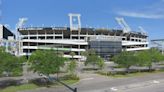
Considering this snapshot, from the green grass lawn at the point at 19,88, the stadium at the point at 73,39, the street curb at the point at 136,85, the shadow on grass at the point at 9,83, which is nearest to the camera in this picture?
the green grass lawn at the point at 19,88

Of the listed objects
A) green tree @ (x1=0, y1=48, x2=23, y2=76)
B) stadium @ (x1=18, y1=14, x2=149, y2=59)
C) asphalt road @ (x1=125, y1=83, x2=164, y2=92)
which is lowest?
asphalt road @ (x1=125, y1=83, x2=164, y2=92)

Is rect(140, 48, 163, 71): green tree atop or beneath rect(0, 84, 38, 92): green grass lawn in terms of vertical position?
atop

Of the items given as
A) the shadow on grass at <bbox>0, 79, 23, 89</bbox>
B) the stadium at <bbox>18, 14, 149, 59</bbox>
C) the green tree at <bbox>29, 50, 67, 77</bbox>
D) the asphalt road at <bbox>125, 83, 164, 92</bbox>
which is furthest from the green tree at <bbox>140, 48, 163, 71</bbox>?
the stadium at <bbox>18, 14, 149, 59</bbox>

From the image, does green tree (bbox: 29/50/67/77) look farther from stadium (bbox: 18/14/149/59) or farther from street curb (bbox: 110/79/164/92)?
stadium (bbox: 18/14/149/59)

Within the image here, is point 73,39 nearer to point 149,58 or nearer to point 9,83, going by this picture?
point 149,58

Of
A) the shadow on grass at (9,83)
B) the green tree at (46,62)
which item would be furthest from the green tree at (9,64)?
the green tree at (46,62)

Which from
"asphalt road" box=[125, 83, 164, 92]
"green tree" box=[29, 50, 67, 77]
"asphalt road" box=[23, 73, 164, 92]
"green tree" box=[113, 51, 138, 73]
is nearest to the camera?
"asphalt road" box=[125, 83, 164, 92]

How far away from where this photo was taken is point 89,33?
160500mm

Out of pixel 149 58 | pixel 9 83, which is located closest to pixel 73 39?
pixel 149 58

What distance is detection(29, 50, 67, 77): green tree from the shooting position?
53.2 m

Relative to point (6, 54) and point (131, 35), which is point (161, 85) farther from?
point (131, 35)

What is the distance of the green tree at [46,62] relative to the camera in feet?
175

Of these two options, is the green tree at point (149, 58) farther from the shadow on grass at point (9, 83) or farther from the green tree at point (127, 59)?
the shadow on grass at point (9, 83)

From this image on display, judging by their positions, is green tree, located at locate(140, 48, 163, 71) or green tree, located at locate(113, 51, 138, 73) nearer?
green tree, located at locate(113, 51, 138, 73)
